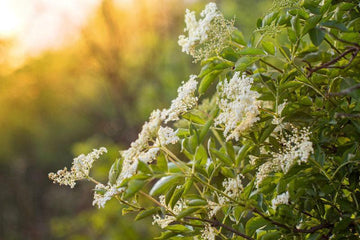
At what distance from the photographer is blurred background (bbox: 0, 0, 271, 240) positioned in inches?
113

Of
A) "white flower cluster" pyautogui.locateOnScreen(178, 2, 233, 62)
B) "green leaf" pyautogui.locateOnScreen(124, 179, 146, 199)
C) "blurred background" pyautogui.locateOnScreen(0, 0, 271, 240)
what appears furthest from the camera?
"blurred background" pyautogui.locateOnScreen(0, 0, 271, 240)

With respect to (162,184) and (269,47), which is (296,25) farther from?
(162,184)

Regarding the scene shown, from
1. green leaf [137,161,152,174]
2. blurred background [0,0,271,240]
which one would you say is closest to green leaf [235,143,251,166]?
green leaf [137,161,152,174]

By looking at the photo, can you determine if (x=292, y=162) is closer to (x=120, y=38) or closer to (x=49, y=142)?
(x=120, y=38)

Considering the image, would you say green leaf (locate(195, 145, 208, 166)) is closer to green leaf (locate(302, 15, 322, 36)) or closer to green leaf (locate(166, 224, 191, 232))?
green leaf (locate(166, 224, 191, 232))

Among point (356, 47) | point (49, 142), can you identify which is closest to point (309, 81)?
point (356, 47)

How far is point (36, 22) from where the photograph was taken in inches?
116

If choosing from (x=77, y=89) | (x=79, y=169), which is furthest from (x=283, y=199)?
(x=77, y=89)

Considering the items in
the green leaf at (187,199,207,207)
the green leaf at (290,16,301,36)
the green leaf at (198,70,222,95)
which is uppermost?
the green leaf at (198,70,222,95)

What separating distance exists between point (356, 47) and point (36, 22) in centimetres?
281

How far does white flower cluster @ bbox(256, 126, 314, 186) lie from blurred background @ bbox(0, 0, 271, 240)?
6.11ft

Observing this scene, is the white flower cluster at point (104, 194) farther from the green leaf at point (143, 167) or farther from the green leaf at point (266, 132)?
the green leaf at point (266, 132)

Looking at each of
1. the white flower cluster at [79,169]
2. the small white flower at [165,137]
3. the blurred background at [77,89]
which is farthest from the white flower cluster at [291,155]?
the blurred background at [77,89]

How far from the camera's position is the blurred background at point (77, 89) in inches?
113
